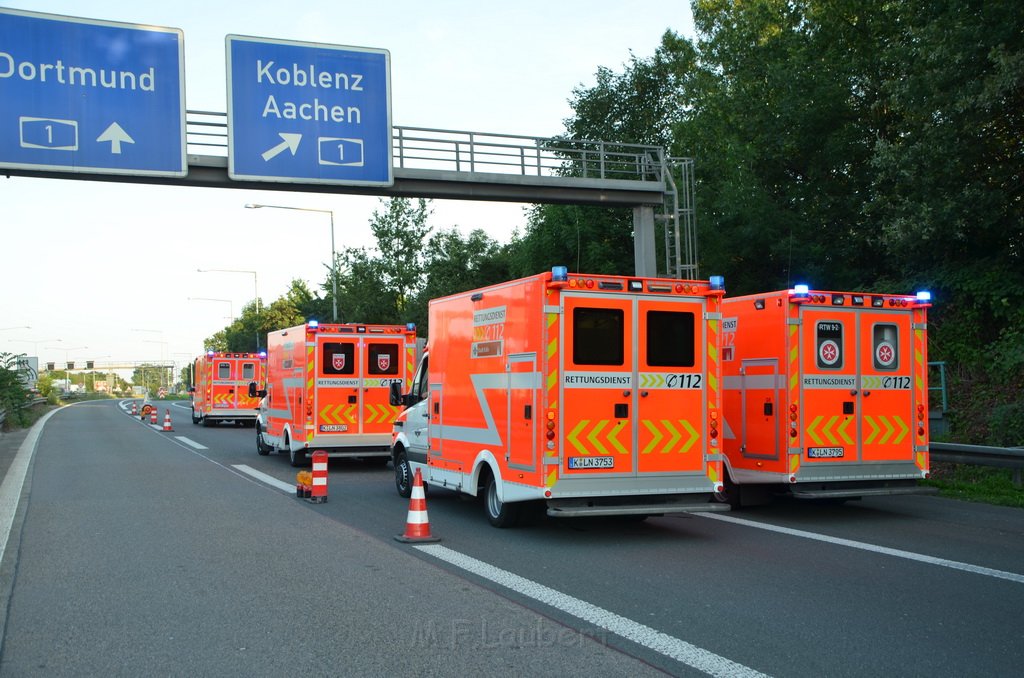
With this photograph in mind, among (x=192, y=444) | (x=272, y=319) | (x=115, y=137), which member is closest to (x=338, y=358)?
(x=115, y=137)

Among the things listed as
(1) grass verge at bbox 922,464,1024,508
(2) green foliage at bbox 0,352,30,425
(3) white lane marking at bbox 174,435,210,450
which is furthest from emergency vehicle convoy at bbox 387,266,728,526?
(2) green foliage at bbox 0,352,30,425

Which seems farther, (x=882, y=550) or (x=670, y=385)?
(x=670, y=385)

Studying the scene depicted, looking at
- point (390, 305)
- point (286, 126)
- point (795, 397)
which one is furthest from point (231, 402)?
point (795, 397)

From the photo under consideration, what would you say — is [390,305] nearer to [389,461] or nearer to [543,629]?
[389,461]

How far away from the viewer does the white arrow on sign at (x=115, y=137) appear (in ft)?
54.7

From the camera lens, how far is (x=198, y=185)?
1805 cm

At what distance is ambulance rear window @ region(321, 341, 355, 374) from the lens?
1806cm

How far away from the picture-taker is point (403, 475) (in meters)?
13.6

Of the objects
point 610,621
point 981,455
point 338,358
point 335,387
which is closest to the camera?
point 610,621

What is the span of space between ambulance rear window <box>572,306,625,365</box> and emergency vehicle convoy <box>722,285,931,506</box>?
8.38 ft

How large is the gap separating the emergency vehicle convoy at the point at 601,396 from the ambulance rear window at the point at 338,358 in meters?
7.79

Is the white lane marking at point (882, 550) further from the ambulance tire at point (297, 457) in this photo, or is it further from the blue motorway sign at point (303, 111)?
the blue motorway sign at point (303, 111)

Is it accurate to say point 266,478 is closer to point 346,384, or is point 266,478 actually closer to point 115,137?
point 346,384

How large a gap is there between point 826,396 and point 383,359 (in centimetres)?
939
